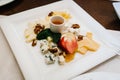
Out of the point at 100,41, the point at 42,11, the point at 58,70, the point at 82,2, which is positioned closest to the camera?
the point at 58,70

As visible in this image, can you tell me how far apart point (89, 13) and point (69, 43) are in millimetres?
297

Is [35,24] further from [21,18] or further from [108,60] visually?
[108,60]

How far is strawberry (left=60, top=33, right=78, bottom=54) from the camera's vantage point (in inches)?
25.8

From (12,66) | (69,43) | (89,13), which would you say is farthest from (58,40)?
(89,13)

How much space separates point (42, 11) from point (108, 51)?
1.16 ft

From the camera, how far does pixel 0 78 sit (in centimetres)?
62

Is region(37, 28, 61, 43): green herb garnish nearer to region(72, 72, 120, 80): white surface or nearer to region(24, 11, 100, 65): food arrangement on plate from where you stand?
Result: region(24, 11, 100, 65): food arrangement on plate

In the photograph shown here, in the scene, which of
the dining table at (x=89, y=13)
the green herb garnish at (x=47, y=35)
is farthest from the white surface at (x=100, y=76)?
the green herb garnish at (x=47, y=35)

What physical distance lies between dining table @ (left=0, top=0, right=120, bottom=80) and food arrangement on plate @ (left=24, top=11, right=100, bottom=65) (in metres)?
0.08

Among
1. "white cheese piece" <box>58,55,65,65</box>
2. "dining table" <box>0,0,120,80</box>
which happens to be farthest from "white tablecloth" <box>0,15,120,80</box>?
"white cheese piece" <box>58,55,65,65</box>

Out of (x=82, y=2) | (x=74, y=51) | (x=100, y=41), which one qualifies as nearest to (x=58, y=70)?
(x=74, y=51)

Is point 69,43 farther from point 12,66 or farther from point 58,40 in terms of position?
point 12,66

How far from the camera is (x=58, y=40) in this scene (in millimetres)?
687

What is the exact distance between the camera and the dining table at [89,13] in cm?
65
